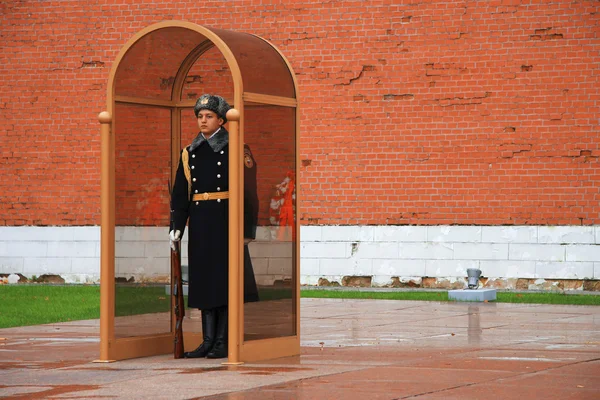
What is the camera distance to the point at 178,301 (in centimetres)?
891

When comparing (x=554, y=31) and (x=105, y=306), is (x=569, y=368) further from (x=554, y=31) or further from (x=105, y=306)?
(x=554, y=31)

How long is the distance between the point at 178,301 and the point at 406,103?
9.44 m

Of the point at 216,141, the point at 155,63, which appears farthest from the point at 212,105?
the point at 155,63

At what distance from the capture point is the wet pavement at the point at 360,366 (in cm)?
683

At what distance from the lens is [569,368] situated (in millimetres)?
7871

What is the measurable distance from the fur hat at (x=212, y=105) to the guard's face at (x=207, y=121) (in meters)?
0.03

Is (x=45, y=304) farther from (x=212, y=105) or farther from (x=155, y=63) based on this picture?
(x=212, y=105)

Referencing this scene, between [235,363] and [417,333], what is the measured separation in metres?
2.89

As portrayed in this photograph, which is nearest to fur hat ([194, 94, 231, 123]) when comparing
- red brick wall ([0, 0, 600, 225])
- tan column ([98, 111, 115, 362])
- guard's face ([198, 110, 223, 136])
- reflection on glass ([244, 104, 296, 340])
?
guard's face ([198, 110, 223, 136])

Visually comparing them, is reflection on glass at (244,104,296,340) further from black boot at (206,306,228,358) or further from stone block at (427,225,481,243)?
stone block at (427,225,481,243)

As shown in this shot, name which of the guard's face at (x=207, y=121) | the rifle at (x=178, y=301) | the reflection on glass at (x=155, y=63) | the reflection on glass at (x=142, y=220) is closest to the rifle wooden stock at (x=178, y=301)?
the rifle at (x=178, y=301)

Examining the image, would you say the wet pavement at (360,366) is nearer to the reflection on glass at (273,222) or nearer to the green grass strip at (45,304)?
the reflection on glass at (273,222)

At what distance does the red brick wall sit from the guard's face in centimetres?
913

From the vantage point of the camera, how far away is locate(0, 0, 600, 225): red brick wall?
17.0m
